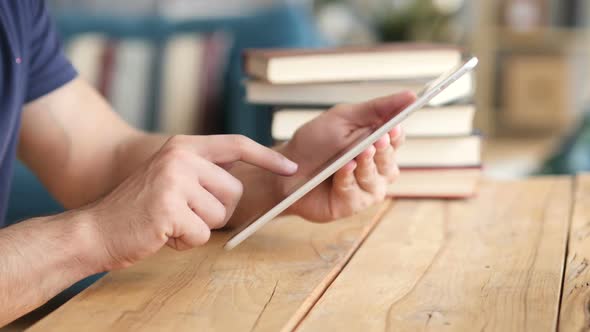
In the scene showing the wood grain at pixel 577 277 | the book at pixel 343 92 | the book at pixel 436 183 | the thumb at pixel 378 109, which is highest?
the thumb at pixel 378 109

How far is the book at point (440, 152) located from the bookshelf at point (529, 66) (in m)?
4.99

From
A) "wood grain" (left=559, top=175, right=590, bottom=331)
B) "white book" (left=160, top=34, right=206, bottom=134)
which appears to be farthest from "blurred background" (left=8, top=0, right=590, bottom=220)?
"wood grain" (left=559, top=175, right=590, bottom=331)

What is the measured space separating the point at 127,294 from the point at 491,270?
0.29 meters

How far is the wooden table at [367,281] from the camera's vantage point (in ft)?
1.88

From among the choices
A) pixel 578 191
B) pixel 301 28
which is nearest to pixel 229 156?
pixel 578 191

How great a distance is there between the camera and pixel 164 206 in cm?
65

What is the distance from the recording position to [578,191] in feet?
3.66

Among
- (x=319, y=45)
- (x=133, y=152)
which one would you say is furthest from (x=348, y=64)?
(x=319, y=45)

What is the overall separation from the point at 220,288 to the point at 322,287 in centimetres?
8

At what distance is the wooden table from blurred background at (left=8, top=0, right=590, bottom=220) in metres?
0.18

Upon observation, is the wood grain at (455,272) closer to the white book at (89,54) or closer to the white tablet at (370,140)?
the white tablet at (370,140)

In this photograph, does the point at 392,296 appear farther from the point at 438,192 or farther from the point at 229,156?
the point at 438,192

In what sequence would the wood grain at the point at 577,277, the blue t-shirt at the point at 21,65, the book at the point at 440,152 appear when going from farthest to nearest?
1. the book at the point at 440,152
2. the blue t-shirt at the point at 21,65
3. the wood grain at the point at 577,277

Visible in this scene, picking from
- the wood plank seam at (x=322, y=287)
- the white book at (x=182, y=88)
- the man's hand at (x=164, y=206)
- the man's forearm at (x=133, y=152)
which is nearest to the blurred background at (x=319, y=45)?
the white book at (x=182, y=88)
